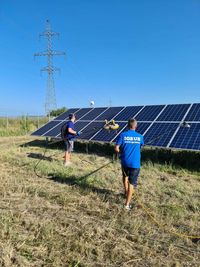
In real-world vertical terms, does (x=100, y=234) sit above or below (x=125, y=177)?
below

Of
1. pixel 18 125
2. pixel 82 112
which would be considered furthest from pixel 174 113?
pixel 18 125

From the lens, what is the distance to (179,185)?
8.44 m

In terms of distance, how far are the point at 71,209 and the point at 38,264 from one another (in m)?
2.22

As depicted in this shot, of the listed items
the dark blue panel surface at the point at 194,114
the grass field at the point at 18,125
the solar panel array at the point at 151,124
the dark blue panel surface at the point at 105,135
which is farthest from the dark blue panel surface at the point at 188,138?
the grass field at the point at 18,125

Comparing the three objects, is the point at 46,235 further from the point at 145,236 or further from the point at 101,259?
the point at 145,236

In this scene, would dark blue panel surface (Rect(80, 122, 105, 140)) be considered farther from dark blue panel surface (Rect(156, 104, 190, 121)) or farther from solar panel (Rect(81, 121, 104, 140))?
dark blue panel surface (Rect(156, 104, 190, 121))

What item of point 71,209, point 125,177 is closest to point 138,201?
point 125,177

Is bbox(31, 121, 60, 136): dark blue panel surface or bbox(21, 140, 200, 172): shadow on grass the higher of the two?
bbox(31, 121, 60, 136): dark blue panel surface

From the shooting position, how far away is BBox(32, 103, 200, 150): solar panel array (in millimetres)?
11125

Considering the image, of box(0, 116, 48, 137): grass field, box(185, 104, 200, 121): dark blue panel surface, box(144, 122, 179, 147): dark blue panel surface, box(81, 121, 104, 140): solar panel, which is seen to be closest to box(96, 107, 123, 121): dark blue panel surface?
box(81, 121, 104, 140): solar panel

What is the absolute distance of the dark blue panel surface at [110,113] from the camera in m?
15.4

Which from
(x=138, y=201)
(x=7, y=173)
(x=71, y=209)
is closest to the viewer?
(x=71, y=209)

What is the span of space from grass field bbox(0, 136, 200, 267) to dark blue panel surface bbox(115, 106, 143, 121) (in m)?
4.87

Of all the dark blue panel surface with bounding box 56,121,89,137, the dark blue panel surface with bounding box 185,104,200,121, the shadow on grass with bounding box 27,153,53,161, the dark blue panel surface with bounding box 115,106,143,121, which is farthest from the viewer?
the dark blue panel surface with bounding box 56,121,89,137
